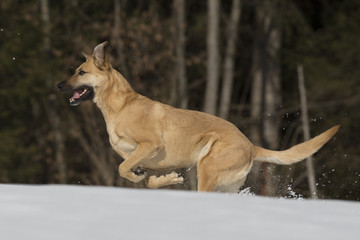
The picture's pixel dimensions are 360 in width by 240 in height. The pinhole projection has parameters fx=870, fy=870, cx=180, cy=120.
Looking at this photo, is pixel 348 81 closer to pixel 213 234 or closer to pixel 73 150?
pixel 73 150

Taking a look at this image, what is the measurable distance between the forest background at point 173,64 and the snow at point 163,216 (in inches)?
629

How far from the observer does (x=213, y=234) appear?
3949mm

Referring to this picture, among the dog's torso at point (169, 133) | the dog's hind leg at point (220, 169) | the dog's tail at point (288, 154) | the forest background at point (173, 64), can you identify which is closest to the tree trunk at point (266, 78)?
the forest background at point (173, 64)

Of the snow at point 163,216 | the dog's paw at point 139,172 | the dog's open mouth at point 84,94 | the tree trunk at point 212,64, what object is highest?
the snow at point 163,216

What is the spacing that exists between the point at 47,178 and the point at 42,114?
2137 millimetres

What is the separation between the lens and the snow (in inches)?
155

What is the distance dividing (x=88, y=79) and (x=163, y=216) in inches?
185

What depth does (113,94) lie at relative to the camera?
8695 mm

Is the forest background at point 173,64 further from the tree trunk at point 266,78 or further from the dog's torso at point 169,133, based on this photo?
the dog's torso at point 169,133

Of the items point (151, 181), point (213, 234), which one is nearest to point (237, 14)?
point (151, 181)

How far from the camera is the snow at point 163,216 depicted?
3934mm

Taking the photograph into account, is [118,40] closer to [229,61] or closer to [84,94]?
[229,61]

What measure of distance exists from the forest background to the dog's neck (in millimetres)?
11940

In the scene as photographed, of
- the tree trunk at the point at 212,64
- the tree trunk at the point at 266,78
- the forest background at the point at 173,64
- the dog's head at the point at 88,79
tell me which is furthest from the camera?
the tree trunk at the point at 266,78
